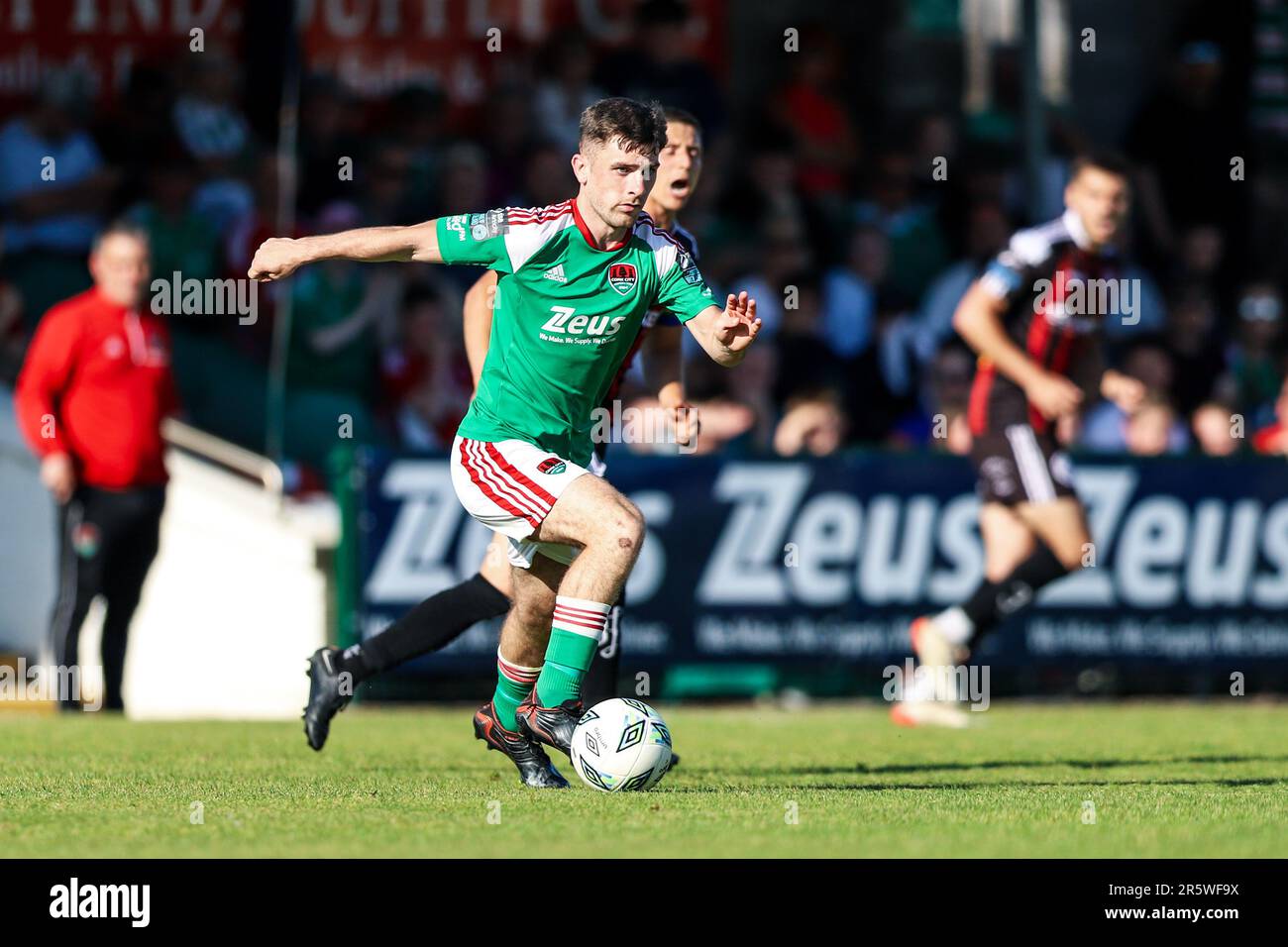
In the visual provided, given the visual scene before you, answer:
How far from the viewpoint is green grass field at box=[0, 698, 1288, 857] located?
223 inches

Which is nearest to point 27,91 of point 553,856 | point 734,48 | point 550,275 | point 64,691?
point 64,691

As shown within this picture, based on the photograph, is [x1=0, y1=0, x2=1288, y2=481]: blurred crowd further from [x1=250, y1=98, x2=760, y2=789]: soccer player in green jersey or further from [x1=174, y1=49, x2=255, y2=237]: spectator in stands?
[x1=250, y1=98, x2=760, y2=789]: soccer player in green jersey

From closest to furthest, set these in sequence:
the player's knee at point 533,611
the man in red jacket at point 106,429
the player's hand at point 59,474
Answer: the player's knee at point 533,611 < the player's hand at point 59,474 < the man in red jacket at point 106,429

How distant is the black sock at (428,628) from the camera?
8070 mm

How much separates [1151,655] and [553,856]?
824 cm

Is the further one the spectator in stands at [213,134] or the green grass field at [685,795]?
the spectator in stands at [213,134]

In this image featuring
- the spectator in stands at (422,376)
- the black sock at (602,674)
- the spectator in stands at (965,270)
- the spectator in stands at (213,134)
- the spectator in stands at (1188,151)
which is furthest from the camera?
the spectator in stands at (1188,151)

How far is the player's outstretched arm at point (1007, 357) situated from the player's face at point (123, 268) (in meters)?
4.46

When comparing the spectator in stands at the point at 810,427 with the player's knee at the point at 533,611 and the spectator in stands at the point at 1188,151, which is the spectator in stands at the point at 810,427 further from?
the player's knee at the point at 533,611

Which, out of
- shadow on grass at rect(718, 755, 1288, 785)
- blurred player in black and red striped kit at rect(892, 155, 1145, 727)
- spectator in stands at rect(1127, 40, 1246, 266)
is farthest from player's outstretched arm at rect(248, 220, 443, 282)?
spectator in stands at rect(1127, 40, 1246, 266)

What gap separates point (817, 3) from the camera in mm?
17891

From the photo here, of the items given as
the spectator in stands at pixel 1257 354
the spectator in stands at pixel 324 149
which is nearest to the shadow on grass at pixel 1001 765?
the spectator in stands at pixel 324 149

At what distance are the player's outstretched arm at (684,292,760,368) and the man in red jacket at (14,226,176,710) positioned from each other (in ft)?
18.7
